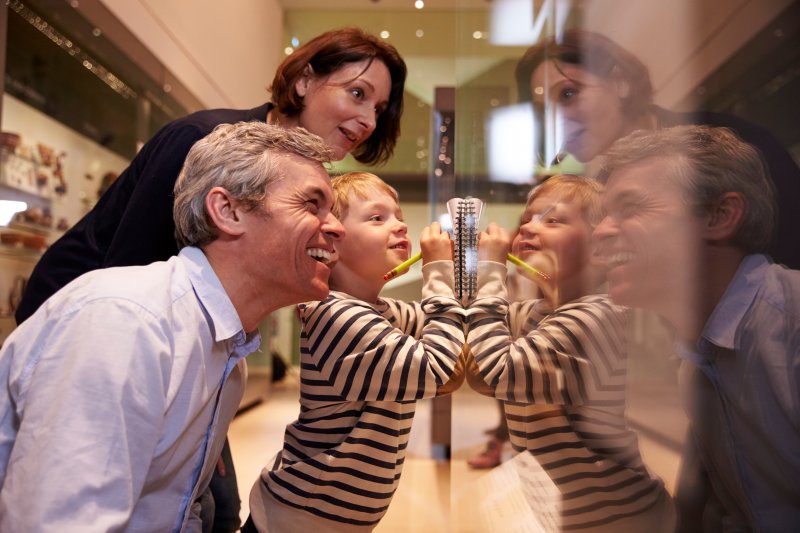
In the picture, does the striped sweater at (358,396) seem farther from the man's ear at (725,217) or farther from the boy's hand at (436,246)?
the man's ear at (725,217)

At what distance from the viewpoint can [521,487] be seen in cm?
90

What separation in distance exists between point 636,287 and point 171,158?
35.0 inches

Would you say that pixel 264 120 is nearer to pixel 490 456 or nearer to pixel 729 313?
pixel 490 456

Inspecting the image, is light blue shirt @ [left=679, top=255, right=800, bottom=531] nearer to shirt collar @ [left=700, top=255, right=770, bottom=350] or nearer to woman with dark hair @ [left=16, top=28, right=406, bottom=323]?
shirt collar @ [left=700, top=255, right=770, bottom=350]

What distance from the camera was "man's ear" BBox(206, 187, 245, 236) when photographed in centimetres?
102

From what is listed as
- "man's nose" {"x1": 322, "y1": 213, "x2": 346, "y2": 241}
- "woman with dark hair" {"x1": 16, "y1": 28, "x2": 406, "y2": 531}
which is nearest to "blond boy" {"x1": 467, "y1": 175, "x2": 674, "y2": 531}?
"man's nose" {"x1": 322, "y1": 213, "x2": 346, "y2": 241}

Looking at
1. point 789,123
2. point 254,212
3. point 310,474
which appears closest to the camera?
point 789,123

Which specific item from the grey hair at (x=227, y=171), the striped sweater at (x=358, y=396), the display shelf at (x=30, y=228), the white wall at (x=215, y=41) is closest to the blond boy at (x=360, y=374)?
the striped sweater at (x=358, y=396)

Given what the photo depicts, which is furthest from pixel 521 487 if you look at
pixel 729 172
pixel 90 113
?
pixel 90 113

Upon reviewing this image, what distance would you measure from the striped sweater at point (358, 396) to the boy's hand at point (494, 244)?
0.24 ft

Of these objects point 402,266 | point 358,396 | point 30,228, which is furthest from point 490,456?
point 30,228

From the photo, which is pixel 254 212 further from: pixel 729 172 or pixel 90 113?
pixel 90 113

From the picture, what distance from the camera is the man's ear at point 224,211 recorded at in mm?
1022

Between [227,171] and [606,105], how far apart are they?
0.61 m
